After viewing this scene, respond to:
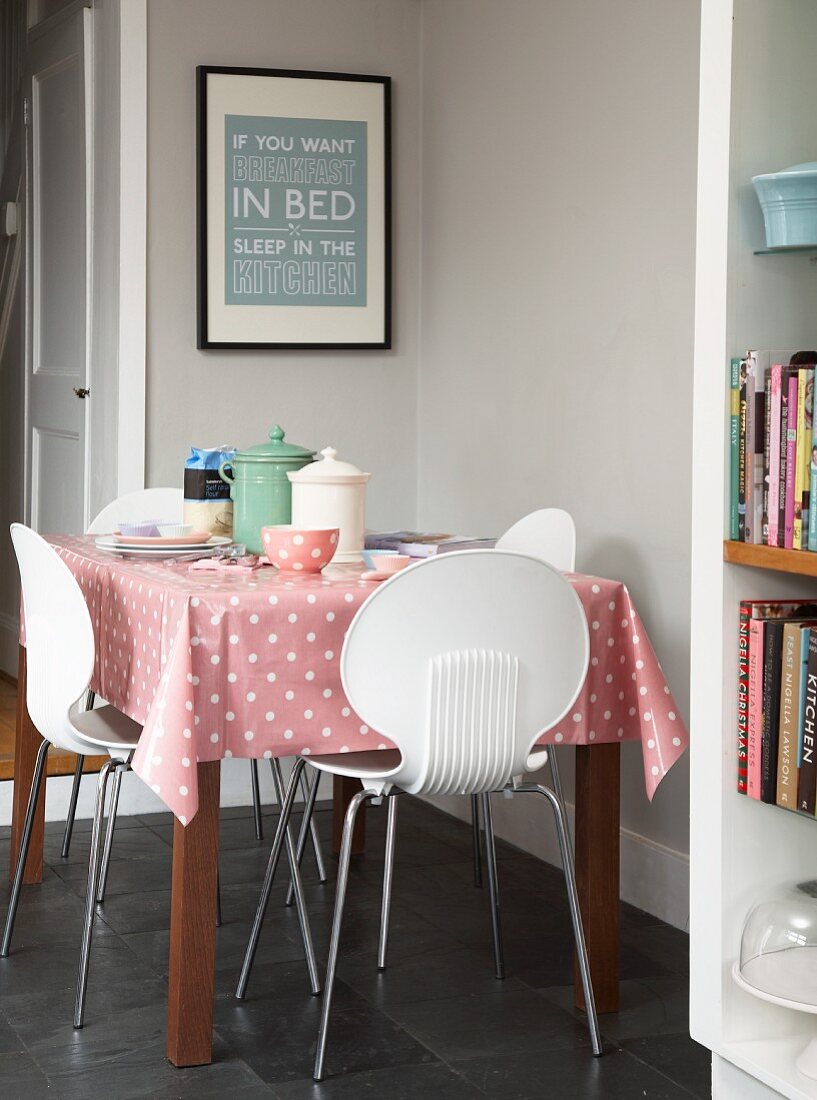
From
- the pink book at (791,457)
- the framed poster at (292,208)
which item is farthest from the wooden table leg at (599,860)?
the framed poster at (292,208)

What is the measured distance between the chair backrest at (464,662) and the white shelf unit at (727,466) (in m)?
0.30

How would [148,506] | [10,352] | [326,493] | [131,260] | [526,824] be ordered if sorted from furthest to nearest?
[10,352] → [131,260] → [526,824] → [148,506] → [326,493]

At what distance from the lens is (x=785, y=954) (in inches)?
80.4

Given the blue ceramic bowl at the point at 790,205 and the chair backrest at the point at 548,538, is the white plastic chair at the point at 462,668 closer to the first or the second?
the blue ceramic bowl at the point at 790,205

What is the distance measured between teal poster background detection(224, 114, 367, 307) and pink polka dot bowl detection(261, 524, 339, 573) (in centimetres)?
175

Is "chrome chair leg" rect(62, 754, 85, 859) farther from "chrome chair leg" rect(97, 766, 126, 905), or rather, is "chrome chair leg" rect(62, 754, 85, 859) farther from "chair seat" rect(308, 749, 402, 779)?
"chair seat" rect(308, 749, 402, 779)

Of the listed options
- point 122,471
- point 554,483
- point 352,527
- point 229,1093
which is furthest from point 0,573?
point 229,1093

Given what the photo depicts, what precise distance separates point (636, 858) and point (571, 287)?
143cm

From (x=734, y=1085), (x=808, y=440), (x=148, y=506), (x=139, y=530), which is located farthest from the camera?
(x=148, y=506)

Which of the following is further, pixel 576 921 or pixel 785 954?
pixel 576 921

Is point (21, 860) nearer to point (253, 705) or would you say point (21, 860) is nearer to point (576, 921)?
point (253, 705)

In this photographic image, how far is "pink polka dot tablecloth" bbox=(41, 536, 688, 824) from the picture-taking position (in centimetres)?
232

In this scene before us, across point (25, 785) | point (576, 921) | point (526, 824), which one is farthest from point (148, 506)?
point (576, 921)

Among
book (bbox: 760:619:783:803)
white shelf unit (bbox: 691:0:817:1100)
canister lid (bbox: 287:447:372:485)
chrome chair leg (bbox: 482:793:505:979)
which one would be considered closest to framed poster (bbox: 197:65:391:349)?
canister lid (bbox: 287:447:372:485)
